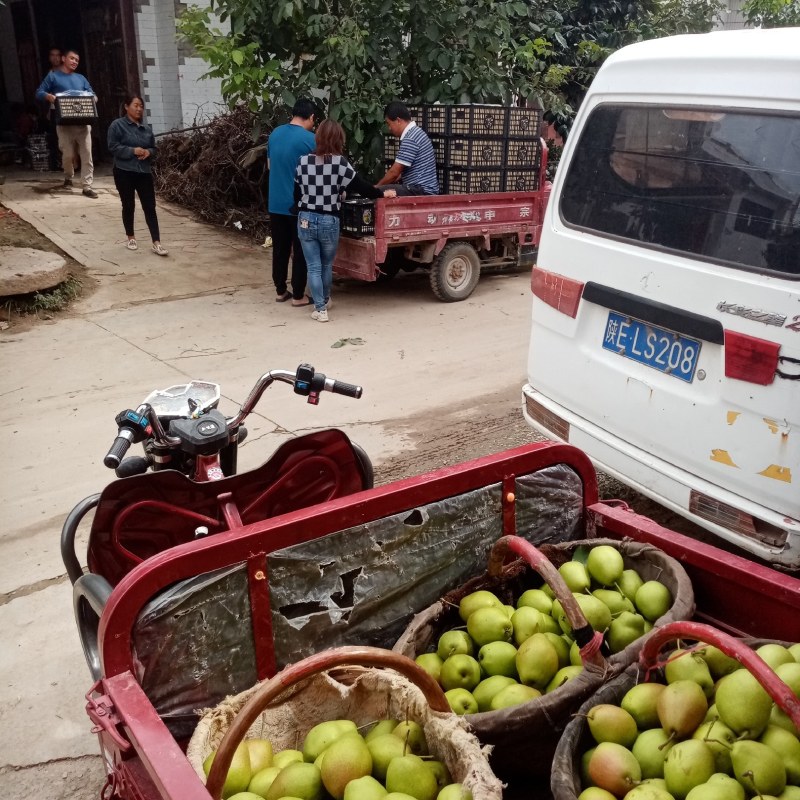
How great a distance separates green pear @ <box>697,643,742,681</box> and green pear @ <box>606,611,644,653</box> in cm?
27

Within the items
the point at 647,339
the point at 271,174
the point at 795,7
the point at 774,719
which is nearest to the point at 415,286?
the point at 271,174

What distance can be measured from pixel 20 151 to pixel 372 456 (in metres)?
12.8

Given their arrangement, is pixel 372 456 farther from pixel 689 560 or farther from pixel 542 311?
pixel 689 560

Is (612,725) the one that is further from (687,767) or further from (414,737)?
(414,737)

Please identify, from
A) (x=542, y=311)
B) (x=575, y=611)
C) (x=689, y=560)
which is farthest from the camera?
(x=542, y=311)

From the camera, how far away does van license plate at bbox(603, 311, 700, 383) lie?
338cm

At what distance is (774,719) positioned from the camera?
75.4 inches

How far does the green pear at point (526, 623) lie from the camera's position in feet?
7.72

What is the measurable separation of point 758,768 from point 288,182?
7.24 meters

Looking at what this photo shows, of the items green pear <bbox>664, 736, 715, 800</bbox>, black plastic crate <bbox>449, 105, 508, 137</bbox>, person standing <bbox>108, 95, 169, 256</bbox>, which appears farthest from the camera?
person standing <bbox>108, 95, 169, 256</bbox>

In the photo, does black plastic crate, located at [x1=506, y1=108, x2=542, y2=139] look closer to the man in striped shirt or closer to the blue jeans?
the man in striped shirt

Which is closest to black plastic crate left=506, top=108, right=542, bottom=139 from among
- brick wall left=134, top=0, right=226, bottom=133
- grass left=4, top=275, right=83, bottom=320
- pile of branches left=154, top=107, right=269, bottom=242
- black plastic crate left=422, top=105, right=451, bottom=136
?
black plastic crate left=422, top=105, right=451, bottom=136

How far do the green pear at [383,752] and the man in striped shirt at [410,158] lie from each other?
694 centimetres

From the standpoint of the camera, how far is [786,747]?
72.8 inches
